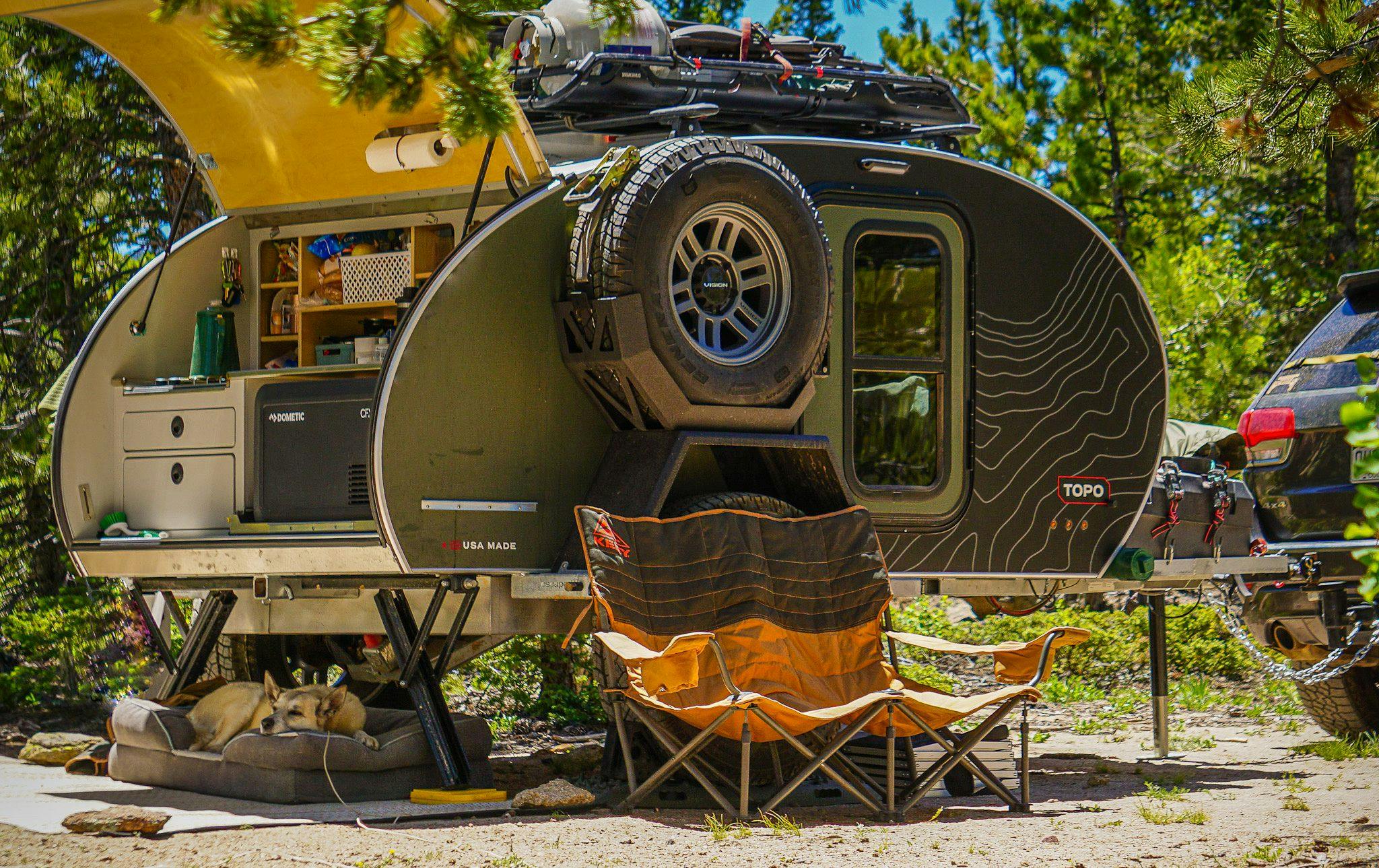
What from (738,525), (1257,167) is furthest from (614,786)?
(1257,167)

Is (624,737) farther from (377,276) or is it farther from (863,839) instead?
(377,276)

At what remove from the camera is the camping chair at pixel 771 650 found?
5.09 metres

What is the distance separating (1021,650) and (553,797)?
175 centimetres

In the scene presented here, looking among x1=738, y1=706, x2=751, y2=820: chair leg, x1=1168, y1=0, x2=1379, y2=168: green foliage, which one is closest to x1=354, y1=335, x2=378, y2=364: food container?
x1=738, y1=706, x2=751, y2=820: chair leg

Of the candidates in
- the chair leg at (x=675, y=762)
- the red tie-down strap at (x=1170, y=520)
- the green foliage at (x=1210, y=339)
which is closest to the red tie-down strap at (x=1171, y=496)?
the red tie-down strap at (x=1170, y=520)

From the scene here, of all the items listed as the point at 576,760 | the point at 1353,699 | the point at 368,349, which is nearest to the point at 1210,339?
the point at 1353,699

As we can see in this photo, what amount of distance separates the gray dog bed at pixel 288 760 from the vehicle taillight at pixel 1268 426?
3592mm

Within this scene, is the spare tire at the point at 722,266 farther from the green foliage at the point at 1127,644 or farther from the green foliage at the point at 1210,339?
the green foliage at the point at 1210,339

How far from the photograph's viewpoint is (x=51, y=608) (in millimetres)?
8680

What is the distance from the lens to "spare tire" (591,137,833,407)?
564cm

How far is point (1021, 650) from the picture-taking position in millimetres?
5730

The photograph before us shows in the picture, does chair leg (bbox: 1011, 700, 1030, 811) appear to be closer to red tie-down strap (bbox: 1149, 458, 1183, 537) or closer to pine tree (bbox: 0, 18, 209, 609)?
red tie-down strap (bbox: 1149, 458, 1183, 537)

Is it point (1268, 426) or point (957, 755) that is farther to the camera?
point (1268, 426)

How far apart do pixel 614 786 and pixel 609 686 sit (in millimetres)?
714
